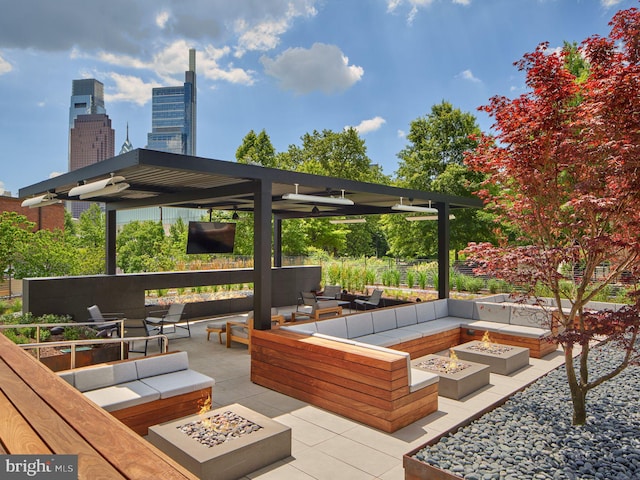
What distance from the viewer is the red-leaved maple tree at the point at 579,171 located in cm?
402

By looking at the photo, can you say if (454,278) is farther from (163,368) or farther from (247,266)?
(163,368)

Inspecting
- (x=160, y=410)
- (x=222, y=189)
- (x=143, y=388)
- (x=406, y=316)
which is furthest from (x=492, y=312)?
(x=143, y=388)

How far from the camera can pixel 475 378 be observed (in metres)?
6.06

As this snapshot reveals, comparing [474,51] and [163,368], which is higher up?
[474,51]

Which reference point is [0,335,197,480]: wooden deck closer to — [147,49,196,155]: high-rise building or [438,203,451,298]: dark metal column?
[438,203,451,298]: dark metal column

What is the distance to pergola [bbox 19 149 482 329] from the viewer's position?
5.86 meters

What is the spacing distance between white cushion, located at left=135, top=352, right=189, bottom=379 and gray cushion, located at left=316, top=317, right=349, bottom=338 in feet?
7.08

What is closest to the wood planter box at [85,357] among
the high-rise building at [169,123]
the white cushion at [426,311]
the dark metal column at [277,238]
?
the white cushion at [426,311]

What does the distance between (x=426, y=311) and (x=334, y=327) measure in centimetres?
281

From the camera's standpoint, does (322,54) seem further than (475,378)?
Yes

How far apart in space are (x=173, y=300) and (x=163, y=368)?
6890 mm

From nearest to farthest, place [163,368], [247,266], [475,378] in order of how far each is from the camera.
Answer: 1. [163,368]
2. [475,378]
3. [247,266]

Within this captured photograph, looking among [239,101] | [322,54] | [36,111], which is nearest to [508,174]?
[322,54]

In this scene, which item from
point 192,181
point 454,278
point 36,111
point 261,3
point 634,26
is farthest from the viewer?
point 36,111
